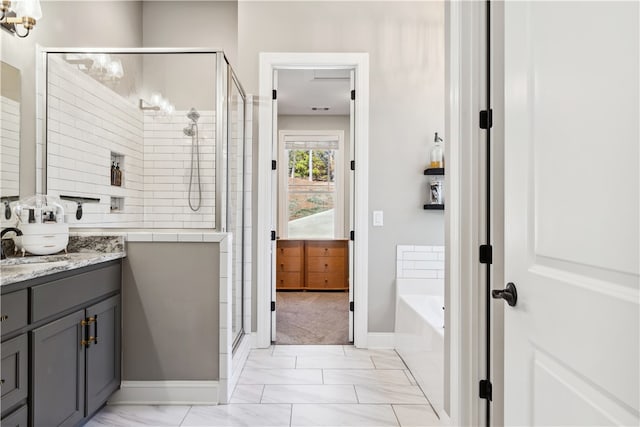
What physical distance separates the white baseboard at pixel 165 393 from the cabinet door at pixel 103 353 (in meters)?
0.09

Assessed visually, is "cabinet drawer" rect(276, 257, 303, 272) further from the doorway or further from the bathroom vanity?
the bathroom vanity

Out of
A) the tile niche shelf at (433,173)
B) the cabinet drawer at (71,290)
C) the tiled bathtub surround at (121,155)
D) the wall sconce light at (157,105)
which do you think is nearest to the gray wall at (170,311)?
the cabinet drawer at (71,290)

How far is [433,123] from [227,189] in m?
1.80

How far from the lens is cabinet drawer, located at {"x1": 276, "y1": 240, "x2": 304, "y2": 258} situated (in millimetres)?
5723

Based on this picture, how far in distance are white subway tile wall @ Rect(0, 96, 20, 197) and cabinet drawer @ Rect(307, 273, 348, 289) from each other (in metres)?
4.04

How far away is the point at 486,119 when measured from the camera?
1685 mm

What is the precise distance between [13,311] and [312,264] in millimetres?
4430

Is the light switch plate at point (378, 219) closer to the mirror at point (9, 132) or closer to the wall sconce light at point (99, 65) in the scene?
the wall sconce light at point (99, 65)

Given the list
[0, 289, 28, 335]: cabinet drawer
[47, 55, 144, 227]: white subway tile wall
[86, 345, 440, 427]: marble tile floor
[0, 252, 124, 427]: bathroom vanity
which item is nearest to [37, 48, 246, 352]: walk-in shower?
[47, 55, 144, 227]: white subway tile wall

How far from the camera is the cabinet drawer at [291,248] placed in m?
5.72
